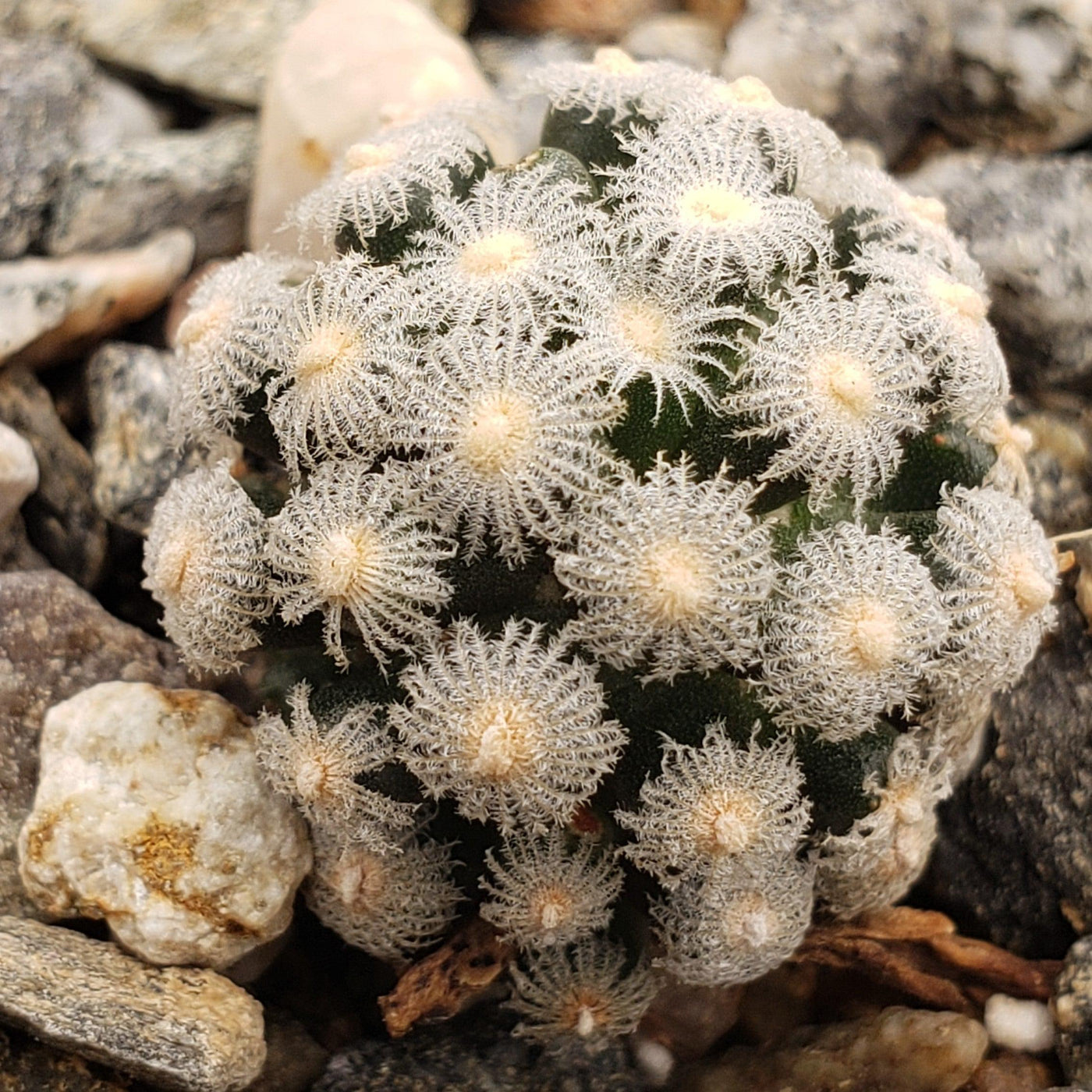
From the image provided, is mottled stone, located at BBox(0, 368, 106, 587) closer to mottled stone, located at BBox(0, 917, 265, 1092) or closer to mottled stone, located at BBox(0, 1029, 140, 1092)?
mottled stone, located at BBox(0, 917, 265, 1092)

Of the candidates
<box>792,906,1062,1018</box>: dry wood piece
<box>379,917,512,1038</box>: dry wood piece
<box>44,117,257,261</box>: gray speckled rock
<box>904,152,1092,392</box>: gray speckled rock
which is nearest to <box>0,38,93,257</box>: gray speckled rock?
<box>44,117,257,261</box>: gray speckled rock

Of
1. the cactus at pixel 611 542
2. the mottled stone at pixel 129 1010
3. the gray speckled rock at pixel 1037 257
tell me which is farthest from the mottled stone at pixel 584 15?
the mottled stone at pixel 129 1010

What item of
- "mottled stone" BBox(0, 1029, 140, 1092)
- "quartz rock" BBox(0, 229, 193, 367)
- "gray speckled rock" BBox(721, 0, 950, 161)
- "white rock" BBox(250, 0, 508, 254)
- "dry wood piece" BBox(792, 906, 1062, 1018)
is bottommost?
"mottled stone" BBox(0, 1029, 140, 1092)

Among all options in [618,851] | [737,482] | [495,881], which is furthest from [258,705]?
[737,482]

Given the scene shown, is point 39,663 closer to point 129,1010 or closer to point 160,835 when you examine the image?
point 160,835

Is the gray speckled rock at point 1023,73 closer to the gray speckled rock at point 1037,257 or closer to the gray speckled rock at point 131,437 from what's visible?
the gray speckled rock at point 1037,257

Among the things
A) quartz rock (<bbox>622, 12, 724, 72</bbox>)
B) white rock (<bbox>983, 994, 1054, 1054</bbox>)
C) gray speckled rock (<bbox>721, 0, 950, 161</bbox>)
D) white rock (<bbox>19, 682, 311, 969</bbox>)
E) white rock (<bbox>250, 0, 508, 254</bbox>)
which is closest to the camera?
white rock (<bbox>19, 682, 311, 969</bbox>)

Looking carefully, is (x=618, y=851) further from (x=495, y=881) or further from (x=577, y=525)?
(x=577, y=525)
